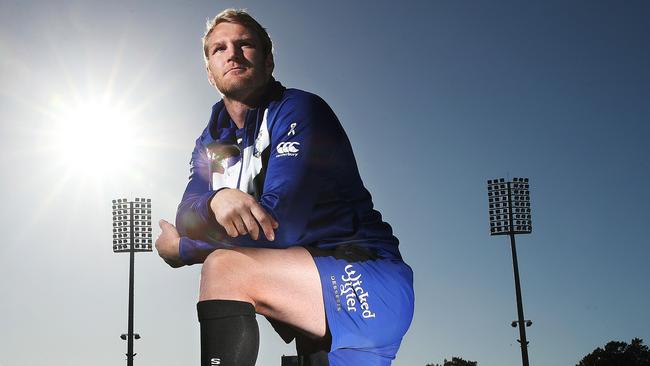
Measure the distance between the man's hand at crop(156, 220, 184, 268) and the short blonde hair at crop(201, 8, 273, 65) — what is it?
0.91 meters

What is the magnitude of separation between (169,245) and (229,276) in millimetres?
684

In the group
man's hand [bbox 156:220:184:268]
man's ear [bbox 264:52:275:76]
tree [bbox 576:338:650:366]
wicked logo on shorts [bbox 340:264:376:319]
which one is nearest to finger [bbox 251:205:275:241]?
wicked logo on shorts [bbox 340:264:376:319]

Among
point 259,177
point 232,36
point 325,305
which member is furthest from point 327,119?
point 325,305

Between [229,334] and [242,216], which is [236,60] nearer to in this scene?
[242,216]

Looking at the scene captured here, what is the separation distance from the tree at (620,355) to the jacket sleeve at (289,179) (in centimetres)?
6372

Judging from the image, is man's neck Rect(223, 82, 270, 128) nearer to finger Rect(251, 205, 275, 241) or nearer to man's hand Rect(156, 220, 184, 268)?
man's hand Rect(156, 220, 184, 268)

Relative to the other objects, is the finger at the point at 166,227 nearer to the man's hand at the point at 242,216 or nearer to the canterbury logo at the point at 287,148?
the man's hand at the point at 242,216

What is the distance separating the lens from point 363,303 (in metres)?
3.00

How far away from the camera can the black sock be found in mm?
2602

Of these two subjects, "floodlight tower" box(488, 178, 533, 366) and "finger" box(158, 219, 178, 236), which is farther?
"floodlight tower" box(488, 178, 533, 366)

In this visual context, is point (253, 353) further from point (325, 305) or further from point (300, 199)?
point (300, 199)

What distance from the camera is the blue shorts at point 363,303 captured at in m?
2.94

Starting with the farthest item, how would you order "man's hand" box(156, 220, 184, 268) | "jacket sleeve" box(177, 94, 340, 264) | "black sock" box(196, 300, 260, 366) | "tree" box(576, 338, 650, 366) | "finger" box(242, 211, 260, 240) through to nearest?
"tree" box(576, 338, 650, 366)
"man's hand" box(156, 220, 184, 268)
"jacket sleeve" box(177, 94, 340, 264)
"finger" box(242, 211, 260, 240)
"black sock" box(196, 300, 260, 366)

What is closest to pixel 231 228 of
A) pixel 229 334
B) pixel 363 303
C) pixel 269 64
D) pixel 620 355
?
pixel 229 334
